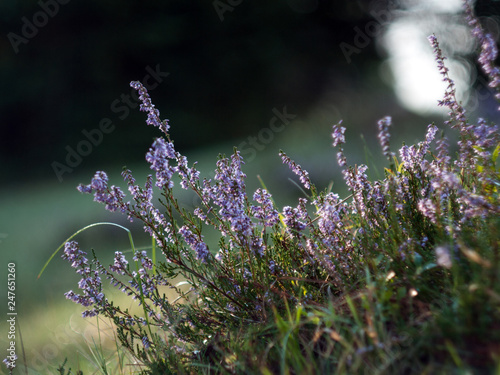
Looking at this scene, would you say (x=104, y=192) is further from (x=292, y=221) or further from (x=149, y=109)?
(x=292, y=221)

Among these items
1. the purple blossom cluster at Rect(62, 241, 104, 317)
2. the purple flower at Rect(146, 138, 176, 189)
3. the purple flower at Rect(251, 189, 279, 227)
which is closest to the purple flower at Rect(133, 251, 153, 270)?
the purple blossom cluster at Rect(62, 241, 104, 317)

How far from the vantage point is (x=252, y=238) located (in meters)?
2.26

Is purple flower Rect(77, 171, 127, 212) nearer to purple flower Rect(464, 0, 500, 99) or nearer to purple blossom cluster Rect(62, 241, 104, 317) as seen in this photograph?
purple blossom cluster Rect(62, 241, 104, 317)

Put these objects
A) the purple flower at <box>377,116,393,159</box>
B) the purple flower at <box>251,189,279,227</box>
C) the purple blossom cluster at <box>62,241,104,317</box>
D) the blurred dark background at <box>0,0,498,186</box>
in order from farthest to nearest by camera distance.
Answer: the blurred dark background at <box>0,0,498,186</box> → the purple blossom cluster at <box>62,241,104,317</box> → the purple flower at <box>251,189,279,227</box> → the purple flower at <box>377,116,393,159</box>

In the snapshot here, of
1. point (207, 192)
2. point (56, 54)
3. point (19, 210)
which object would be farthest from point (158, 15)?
point (207, 192)

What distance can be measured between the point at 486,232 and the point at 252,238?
3.37ft

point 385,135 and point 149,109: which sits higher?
point 149,109

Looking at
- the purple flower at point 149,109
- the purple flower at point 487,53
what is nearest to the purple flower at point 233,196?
the purple flower at point 149,109

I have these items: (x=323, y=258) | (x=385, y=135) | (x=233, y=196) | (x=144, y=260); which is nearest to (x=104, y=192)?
(x=144, y=260)

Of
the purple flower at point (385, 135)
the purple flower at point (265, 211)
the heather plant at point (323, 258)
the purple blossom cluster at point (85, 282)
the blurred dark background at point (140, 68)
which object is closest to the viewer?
the heather plant at point (323, 258)

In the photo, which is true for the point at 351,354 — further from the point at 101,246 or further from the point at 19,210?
the point at 19,210

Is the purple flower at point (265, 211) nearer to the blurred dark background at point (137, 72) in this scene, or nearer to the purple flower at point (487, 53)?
the purple flower at point (487, 53)

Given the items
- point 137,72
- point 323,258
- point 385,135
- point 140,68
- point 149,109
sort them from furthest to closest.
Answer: point 140,68
point 137,72
point 149,109
point 323,258
point 385,135

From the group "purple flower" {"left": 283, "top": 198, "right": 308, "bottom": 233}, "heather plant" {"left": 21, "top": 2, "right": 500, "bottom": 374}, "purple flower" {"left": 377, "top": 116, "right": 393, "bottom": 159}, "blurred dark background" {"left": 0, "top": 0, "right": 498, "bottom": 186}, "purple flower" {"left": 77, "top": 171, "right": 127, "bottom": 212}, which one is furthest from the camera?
"blurred dark background" {"left": 0, "top": 0, "right": 498, "bottom": 186}
